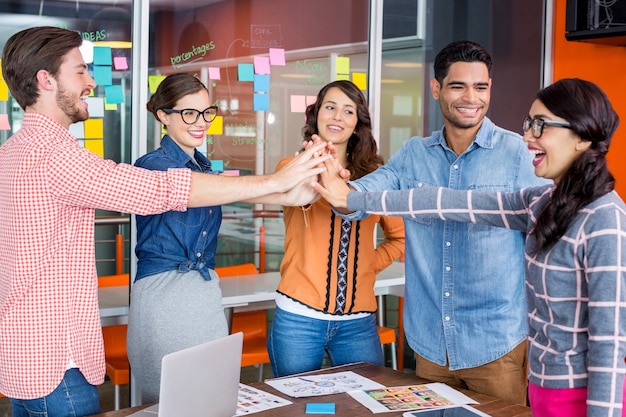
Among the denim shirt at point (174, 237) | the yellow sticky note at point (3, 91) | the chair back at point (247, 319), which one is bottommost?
the chair back at point (247, 319)

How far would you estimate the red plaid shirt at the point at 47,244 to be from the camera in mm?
2189

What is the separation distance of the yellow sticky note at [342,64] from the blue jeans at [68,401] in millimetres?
3012

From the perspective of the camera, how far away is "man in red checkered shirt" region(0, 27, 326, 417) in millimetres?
2191

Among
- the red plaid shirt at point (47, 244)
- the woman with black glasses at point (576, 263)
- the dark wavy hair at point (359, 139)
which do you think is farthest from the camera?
the dark wavy hair at point (359, 139)

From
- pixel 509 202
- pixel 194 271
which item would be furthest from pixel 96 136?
pixel 509 202

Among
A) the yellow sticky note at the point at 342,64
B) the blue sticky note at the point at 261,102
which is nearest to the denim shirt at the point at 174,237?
the blue sticky note at the point at 261,102

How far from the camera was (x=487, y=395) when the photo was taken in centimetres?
259

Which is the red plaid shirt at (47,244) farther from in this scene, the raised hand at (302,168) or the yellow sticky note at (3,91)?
the yellow sticky note at (3,91)

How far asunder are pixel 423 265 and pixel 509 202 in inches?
21.9

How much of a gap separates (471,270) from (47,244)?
4.57 ft

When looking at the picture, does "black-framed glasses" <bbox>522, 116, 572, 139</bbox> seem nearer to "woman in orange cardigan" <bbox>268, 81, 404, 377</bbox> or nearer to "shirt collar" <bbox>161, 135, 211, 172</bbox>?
"woman in orange cardigan" <bbox>268, 81, 404, 377</bbox>

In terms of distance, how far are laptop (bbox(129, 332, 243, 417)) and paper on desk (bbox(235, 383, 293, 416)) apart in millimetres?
92

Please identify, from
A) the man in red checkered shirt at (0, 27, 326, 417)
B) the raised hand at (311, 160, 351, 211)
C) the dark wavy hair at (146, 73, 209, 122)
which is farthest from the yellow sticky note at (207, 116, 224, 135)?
the man in red checkered shirt at (0, 27, 326, 417)

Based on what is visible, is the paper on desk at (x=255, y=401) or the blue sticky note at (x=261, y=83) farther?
the blue sticky note at (x=261, y=83)
